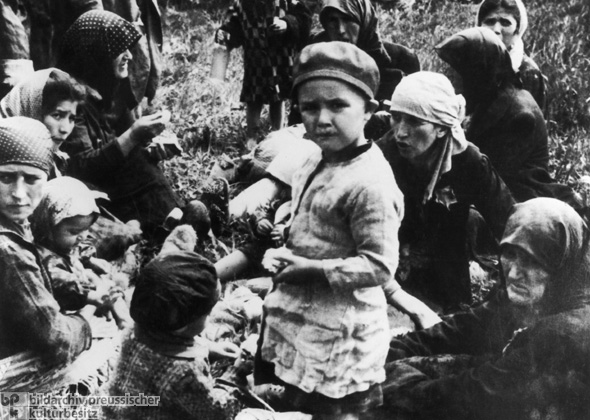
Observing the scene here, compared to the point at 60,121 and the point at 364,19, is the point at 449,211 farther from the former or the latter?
the point at 60,121

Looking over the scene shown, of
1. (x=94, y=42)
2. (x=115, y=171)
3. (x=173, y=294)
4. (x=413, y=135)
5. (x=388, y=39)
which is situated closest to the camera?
(x=173, y=294)

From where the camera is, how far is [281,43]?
3873 mm

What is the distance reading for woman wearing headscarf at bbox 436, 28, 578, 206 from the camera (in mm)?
3240

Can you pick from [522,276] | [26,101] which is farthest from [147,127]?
[522,276]

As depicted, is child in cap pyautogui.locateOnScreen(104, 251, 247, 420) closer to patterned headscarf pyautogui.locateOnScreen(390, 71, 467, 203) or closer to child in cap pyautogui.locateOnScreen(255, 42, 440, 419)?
child in cap pyautogui.locateOnScreen(255, 42, 440, 419)

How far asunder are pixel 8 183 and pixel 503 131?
1.73m

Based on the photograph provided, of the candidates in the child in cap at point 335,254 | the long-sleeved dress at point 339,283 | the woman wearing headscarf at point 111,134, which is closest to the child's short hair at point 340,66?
the child in cap at point 335,254

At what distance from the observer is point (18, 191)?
2770 millimetres

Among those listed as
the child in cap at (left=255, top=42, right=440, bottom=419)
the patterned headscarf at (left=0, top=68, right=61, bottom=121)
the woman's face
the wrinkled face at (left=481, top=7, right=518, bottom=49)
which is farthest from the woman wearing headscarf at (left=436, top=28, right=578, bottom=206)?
the patterned headscarf at (left=0, top=68, right=61, bottom=121)

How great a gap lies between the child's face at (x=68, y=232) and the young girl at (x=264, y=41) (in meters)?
0.97

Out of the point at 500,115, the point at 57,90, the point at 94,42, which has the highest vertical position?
the point at 94,42

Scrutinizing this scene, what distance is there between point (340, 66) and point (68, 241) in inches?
40.6

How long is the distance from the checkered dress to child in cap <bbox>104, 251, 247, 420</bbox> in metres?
1.25

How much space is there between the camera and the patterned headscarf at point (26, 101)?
120 inches
